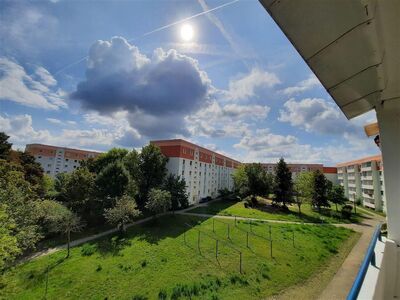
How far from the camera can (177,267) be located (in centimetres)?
1530

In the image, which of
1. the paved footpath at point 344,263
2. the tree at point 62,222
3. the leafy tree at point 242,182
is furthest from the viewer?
the leafy tree at point 242,182

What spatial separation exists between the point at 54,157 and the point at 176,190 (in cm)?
4147

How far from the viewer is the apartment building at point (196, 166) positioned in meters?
34.6

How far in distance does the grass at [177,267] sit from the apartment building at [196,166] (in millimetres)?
13730

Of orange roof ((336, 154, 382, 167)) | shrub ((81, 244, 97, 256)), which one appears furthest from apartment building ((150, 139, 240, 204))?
orange roof ((336, 154, 382, 167))

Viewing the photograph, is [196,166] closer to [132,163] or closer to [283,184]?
[132,163]

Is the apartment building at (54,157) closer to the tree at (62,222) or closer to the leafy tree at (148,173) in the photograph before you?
the leafy tree at (148,173)

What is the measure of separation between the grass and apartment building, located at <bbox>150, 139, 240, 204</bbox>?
13.7 m

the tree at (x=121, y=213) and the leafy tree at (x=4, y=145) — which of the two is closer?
the tree at (x=121, y=213)

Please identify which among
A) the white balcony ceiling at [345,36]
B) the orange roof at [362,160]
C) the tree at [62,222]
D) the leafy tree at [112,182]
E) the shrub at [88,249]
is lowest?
the shrub at [88,249]

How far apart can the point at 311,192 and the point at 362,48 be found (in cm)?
3937

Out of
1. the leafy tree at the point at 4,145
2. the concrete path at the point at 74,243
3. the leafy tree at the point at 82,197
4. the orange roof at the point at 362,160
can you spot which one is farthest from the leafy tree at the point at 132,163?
the orange roof at the point at 362,160

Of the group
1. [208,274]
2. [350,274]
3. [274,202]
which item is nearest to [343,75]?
[208,274]

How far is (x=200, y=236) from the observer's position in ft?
68.9
